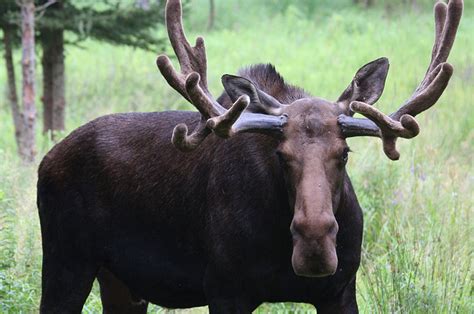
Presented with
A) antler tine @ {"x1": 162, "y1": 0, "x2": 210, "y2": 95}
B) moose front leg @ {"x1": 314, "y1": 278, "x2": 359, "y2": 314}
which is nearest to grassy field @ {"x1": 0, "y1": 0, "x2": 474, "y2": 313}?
moose front leg @ {"x1": 314, "y1": 278, "x2": 359, "y2": 314}

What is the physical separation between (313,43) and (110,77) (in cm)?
762

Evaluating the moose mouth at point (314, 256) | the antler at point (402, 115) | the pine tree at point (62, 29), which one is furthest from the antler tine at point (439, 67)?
the pine tree at point (62, 29)

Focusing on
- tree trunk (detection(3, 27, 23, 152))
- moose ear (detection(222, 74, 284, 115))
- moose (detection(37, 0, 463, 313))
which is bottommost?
tree trunk (detection(3, 27, 23, 152))

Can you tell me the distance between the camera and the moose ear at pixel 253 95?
5266mm

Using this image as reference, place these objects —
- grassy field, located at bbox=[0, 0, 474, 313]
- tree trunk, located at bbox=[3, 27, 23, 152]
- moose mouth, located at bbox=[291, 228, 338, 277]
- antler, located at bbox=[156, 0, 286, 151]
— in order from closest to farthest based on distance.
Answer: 1. moose mouth, located at bbox=[291, 228, 338, 277]
2. antler, located at bbox=[156, 0, 286, 151]
3. grassy field, located at bbox=[0, 0, 474, 313]
4. tree trunk, located at bbox=[3, 27, 23, 152]

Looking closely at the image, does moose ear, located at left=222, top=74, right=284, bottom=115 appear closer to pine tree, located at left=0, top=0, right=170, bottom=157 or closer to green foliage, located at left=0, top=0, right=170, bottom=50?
pine tree, located at left=0, top=0, right=170, bottom=157

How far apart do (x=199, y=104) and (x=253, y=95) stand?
0.27m

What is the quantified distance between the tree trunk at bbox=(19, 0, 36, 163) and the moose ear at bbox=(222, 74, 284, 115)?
6.34 meters

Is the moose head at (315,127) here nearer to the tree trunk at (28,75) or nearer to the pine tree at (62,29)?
the tree trunk at (28,75)

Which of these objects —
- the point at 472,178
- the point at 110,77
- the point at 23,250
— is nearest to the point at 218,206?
the point at 23,250

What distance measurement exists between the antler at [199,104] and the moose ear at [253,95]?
0.34 ft

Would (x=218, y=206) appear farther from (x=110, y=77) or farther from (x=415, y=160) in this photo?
(x=110, y=77)

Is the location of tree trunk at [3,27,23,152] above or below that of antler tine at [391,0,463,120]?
below

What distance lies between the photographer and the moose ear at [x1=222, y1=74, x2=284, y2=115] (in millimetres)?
5266
